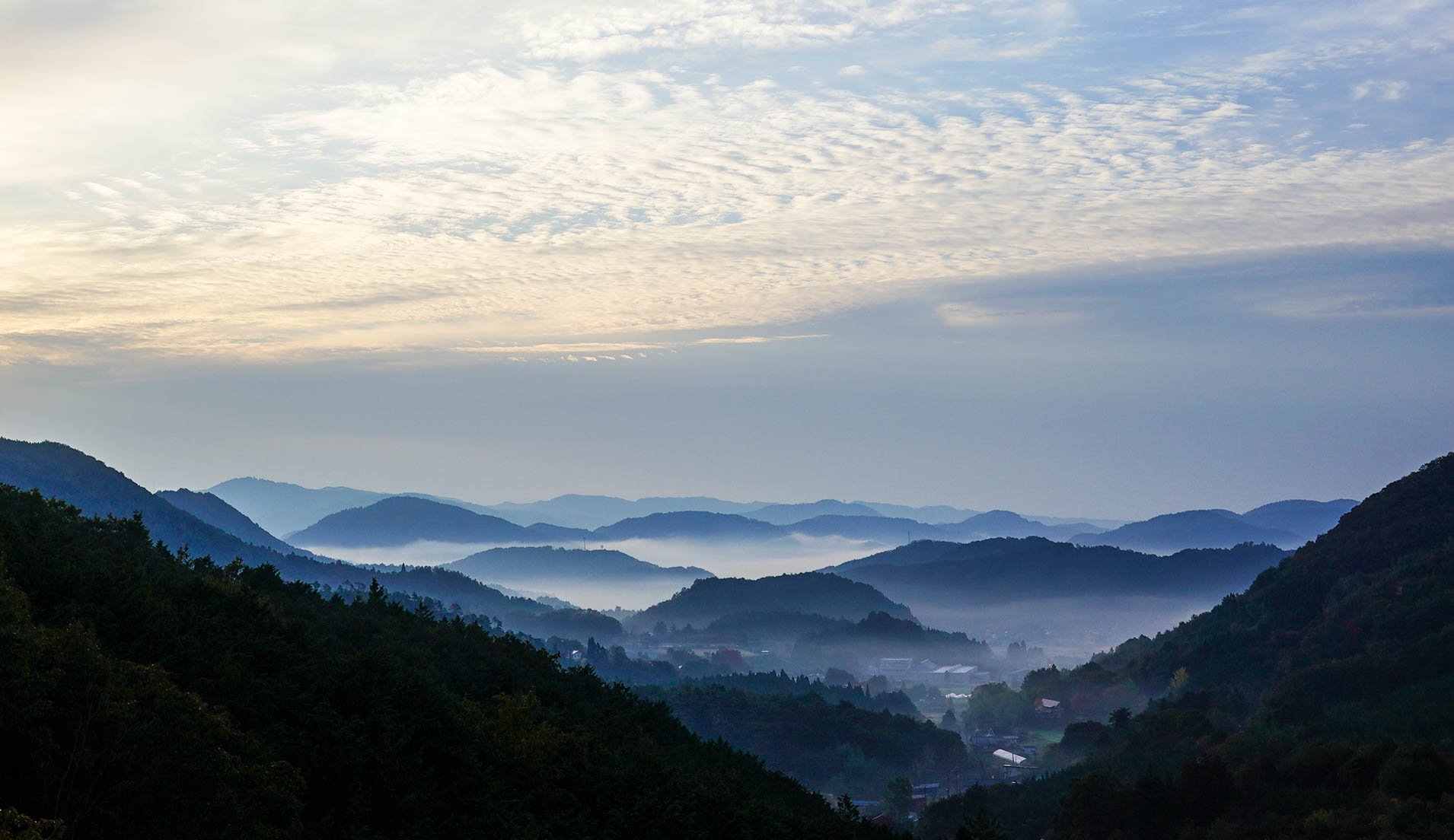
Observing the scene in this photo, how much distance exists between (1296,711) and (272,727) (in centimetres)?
9732

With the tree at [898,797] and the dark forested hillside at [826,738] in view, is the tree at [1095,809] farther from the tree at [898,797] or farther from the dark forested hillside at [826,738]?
the dark forested hillside at [826,738]

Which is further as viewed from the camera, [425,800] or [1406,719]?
[1406,719]

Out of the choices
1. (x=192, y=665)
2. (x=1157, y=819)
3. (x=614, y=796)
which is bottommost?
(x=1157, y=819)

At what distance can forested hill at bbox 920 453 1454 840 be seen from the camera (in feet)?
225

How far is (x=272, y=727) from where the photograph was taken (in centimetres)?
2764

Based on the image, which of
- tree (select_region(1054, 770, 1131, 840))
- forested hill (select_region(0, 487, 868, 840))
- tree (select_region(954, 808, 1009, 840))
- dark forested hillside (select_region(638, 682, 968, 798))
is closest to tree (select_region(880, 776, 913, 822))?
dark forested hillside (select_region(638, 682, 968, 798))

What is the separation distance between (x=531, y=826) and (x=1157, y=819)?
5339cm

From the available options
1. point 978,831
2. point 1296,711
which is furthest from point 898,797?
point 978,831

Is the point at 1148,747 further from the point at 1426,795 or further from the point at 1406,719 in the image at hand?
the point at 1426,795

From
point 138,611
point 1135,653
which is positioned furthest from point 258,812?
point 1135,653

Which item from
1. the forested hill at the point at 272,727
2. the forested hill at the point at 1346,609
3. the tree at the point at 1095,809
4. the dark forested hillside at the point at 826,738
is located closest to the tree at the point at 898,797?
the dark forested hillside at the point at 826,738

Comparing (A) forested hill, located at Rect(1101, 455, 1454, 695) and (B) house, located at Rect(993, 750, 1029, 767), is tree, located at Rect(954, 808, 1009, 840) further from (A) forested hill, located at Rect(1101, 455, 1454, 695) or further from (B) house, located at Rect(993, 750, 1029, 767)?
(B) house, located at Rect(993, 750, 1029, 767)

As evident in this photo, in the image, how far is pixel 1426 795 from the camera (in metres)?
64.4

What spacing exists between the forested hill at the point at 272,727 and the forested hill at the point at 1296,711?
32876 mm
